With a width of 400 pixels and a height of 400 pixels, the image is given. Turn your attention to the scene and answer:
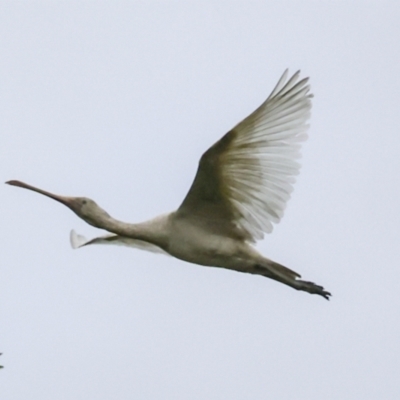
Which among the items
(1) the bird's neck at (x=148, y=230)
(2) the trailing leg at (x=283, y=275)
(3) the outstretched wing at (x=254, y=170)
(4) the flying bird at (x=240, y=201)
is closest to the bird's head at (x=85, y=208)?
(4) the flying bird at (x=240, y=201)

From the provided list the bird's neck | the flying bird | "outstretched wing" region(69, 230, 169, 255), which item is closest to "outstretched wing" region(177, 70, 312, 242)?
the flying bird

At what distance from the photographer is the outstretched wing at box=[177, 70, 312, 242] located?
677 inches

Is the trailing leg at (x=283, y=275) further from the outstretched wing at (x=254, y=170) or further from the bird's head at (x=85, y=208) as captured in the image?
the bird's head at (x=85, y=208)

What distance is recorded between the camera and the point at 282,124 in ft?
56.7

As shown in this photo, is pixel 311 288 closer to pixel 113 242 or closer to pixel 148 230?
pixel 148 230

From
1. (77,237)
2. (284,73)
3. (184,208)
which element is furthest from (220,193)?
(77,237)

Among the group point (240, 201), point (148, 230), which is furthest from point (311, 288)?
point (148, 230)

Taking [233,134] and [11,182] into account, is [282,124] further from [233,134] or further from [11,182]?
[11,182]

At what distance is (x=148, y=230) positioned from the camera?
18.1 metres

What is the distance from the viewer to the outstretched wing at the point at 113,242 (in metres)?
19.6

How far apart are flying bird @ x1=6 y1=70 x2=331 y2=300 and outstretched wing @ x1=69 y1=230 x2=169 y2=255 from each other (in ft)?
3.71

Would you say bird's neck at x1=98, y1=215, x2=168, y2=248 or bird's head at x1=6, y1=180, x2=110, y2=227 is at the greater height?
bird's head at x1=6, y1=180, x2=110, y2=227

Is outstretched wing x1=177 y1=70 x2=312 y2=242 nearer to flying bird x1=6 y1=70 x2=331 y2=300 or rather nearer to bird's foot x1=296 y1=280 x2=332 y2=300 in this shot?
flying bird x1=6 y1=70 x2=331 y2=300

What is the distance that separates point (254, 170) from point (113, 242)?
2.96m
